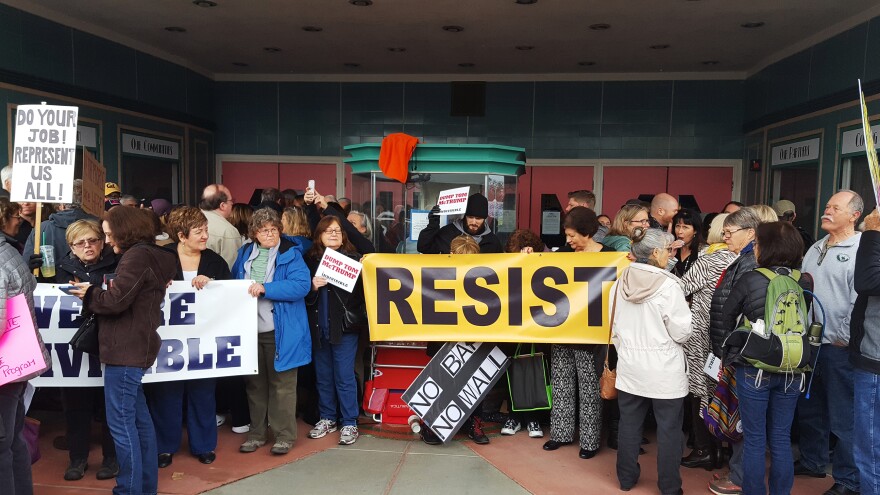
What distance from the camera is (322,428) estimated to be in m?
4.69

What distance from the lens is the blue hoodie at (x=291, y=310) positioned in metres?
4.22

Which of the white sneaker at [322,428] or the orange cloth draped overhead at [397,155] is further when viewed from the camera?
the orange cloth draped overhead at [397,155]

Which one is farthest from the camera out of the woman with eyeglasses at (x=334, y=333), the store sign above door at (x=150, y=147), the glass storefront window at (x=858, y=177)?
the store sign above door at (x=150, y=147)

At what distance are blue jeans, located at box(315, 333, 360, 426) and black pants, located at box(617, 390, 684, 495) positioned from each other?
6.39 feet

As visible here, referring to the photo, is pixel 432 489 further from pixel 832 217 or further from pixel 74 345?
pixel 832 217

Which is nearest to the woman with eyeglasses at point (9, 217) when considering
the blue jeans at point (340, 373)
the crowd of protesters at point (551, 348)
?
the crowd of protesters at point (551, 348)

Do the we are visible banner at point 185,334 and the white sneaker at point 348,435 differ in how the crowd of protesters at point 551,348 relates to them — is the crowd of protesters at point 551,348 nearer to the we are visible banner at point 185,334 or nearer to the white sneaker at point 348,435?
the white sneaker at point 348,435

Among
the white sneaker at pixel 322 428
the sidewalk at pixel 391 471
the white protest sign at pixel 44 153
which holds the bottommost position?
the sidewalk at pixel 391 471

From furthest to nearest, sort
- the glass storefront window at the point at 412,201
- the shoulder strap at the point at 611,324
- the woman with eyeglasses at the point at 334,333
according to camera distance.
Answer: the glass storefront window at the point at 412,201, the woman with eyeglasses at the point at 334,333, the shoulder strap at the point at 611,324

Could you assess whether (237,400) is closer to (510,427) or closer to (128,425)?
(128,425)

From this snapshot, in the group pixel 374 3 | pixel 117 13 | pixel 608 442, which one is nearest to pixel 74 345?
pixel 608 442

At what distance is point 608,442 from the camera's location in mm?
4582

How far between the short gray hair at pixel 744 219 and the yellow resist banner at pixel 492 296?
2.41 feet

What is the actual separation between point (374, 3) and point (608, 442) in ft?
18.5
